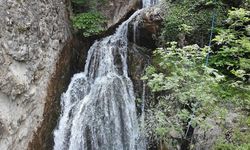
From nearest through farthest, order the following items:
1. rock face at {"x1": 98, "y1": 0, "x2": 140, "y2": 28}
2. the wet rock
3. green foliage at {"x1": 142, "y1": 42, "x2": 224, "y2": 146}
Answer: green foliage at {"x1": 142, "y1": 42, "x2": 224, "y2": 146}
the wet rock
rock face at {"x1": 98, "y1": 0, "x2": 140, "y2": 28}

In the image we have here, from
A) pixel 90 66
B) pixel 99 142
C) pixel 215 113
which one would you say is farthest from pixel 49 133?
pixel 215 113

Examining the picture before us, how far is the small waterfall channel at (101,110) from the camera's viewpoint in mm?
7250

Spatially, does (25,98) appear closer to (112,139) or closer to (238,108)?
(112,139)

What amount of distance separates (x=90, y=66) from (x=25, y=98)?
9.59ft

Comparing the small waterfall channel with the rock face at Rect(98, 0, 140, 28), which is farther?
the rock face at Rect(98, 0, 140, 28)

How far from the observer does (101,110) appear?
7605 millimetres

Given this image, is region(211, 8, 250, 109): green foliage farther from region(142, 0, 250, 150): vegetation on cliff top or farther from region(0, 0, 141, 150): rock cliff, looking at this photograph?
region(0, 0, 141, 150): rock cliff

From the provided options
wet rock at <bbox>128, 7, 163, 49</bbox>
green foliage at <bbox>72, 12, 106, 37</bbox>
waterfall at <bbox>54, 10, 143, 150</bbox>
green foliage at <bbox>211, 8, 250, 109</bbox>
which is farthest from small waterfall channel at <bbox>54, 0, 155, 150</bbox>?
green foliage at <bbox>211, 8, 250, 109</bbox>

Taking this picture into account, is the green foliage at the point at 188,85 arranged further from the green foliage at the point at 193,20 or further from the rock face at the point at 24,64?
the green foliage at the point at 193,20

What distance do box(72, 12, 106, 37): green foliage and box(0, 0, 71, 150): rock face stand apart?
4.03ft

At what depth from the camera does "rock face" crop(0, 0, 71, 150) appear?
5.76 m

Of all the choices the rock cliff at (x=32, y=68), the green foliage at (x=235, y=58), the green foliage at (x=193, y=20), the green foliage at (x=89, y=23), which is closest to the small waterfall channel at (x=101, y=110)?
the rock cliff at (x=32, y=68)

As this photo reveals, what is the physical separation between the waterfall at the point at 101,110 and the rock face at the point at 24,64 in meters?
0.85

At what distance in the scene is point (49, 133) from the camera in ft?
23.8
